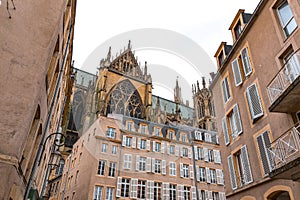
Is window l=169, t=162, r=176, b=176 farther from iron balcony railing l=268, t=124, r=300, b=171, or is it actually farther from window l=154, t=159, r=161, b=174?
iron balcony railing l=268, t=124, r=300, b=171

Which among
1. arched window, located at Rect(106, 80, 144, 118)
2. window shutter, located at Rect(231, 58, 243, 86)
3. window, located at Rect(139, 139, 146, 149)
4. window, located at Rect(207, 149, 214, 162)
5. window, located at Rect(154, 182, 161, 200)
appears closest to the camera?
window shutter, located at Rect(231, 58, 243, 86)

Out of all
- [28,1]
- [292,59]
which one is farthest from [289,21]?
[28,1]

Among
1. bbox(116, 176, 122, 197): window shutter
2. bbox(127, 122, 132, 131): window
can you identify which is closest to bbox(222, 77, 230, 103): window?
bbox(116, 176, 122, 197): window shutter

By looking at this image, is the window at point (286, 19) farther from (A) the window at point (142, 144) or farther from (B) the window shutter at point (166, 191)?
(B) the window shutter at point (166, 191)

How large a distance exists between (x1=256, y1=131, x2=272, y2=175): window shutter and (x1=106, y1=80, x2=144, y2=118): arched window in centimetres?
2693

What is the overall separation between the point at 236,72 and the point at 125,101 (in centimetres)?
2662

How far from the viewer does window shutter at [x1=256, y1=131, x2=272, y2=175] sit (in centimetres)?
816

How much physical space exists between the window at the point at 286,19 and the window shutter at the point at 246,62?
86.7 inches

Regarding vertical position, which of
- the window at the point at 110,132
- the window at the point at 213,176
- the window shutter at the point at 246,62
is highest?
the window at the point at 110,132

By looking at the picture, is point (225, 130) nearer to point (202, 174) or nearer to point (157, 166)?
point (157, 166)

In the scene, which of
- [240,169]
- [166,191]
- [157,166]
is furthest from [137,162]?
[240,169]

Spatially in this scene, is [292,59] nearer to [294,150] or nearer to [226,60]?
[294,150]

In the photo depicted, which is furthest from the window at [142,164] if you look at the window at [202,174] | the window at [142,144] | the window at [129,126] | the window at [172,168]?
the window at [202,174]

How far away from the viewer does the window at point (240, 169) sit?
9316mm
